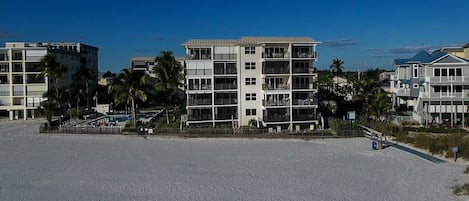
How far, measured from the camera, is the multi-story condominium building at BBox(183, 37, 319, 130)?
145 ft

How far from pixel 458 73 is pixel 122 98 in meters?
35.2

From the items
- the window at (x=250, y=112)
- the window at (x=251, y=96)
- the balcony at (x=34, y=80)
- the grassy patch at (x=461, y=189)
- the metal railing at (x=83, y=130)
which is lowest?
the grassy patch at (x=461, y=189)

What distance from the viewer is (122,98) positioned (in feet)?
159

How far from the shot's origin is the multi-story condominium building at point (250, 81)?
44.2m

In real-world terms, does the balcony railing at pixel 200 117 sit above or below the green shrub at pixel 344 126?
above

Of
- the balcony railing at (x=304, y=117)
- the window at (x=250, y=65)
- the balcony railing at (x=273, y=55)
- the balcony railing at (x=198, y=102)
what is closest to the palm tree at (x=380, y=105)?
the balcony railing at (x=304, y=117)

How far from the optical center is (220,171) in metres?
26.2

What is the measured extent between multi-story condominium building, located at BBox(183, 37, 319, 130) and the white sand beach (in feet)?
20.7

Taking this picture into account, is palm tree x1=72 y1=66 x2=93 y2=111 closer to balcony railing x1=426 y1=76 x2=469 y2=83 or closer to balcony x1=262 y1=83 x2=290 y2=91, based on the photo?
balcony x1=262 y1=83 x2=290 y2=91

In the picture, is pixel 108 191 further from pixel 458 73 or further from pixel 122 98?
pixel 458 73

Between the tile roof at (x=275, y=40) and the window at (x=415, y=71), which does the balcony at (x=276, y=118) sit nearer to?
the tile roof at (x=275, y=40)

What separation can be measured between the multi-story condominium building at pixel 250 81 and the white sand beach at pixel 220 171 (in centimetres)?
631

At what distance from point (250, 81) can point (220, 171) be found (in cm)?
2047

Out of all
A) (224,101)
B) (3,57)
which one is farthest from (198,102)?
(3,57)
